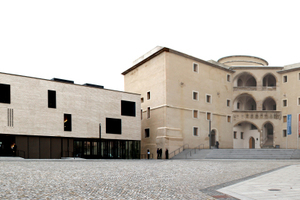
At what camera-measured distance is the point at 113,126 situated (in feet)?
127

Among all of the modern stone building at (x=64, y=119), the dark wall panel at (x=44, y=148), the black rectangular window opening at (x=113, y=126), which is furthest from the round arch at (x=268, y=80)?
the dark wall panel at (x=44, y=148)

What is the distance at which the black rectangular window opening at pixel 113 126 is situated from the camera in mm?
38325

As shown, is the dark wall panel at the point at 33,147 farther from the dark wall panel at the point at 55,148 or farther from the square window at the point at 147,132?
the square window at the point at 147,132

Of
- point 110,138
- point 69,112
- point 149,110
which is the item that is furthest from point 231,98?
point 69,112

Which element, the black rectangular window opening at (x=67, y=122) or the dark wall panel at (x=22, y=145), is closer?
the dark wall panel at (x=22, y=145)

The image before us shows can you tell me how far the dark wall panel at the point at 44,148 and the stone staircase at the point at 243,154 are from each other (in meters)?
14.5

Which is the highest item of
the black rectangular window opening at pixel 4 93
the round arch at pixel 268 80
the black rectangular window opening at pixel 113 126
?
the round arch at pixel 268 80

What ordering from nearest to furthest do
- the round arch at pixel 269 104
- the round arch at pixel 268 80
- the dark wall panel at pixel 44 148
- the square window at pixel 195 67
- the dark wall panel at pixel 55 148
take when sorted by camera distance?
the dark wall panel at pixel 44 148
the dark wall panel at pixel 55 148
the square window at pixel 195 67
the round arch at pixel 268 80
the round arch at pixel 269 104

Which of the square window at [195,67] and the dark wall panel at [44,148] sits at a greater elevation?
the square window at [195,67]

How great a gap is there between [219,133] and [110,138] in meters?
16.1

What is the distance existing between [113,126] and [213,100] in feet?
50.0

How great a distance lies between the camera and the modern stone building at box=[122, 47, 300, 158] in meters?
41.9

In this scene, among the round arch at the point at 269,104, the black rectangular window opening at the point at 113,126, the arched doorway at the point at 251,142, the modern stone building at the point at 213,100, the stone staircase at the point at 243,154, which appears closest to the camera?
the stone staircase at the point at 243,154

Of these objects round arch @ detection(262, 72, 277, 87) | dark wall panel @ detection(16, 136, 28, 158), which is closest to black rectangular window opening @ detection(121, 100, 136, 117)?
dark wall panel @ detection(16, 136, 28, 158)
